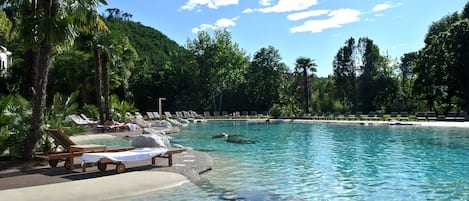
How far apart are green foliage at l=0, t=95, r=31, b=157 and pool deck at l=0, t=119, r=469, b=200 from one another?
1.91 feet

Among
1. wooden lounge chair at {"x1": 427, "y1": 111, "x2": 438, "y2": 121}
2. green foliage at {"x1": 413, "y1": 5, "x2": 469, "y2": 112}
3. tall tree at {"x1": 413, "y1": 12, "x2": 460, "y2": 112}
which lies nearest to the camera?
wooden lounge chair at {"x1": 427, "y1": 111, "x2": 438, "y2": 121}

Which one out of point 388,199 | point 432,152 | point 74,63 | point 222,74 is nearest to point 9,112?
point 388,199

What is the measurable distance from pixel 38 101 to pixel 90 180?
3.55 m

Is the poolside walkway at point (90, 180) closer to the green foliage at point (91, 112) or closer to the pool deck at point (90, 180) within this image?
the pool deck at point (90, 180)

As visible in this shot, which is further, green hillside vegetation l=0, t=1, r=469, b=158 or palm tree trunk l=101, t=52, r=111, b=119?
green hillside vegetation l=0, t=1, r=469, b=158

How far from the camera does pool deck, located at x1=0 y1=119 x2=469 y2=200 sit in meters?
7.95

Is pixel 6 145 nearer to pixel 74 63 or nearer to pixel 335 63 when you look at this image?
pixel 74 63

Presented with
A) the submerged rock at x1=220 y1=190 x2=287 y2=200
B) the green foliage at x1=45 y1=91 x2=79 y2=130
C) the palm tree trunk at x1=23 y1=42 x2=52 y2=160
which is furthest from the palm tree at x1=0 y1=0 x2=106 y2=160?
the submerged rock at x1=220 y1=190 x2=287 y2=200

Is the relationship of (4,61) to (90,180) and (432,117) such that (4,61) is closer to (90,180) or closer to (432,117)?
(90,180)

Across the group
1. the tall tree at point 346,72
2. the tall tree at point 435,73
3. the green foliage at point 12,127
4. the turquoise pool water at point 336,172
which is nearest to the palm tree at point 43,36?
the green foliage at point 12,127

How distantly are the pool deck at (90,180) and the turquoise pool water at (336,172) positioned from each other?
1.37 feet

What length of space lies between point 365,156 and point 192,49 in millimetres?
42539

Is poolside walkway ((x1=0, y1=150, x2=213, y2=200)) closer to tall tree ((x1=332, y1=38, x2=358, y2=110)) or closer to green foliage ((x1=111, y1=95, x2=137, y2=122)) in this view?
green foliage ((x1=111, y1=95, x2=137, y2=122))

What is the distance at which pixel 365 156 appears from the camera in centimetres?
1481
